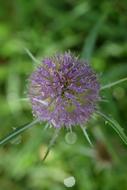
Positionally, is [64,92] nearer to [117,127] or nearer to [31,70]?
[117,127]

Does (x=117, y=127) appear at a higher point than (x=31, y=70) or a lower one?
lower

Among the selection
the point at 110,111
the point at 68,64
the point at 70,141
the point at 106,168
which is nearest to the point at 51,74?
the point at 68,64

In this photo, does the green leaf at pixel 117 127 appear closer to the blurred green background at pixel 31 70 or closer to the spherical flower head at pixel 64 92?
the spherical flower head at pixel 64 92

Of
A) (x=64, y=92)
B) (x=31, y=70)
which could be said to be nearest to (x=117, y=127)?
(x=64, y=92)

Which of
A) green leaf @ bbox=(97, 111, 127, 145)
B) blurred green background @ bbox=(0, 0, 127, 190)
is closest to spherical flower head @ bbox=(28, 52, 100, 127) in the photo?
green leaf @ bbox=(97, 111, 127, 145)

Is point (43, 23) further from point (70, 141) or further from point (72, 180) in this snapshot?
point (72, 180)

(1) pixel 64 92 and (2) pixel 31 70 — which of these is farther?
(2) pixel 31 70

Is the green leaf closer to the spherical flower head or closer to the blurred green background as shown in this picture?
the spherical flower head

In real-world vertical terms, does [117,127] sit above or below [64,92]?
below
